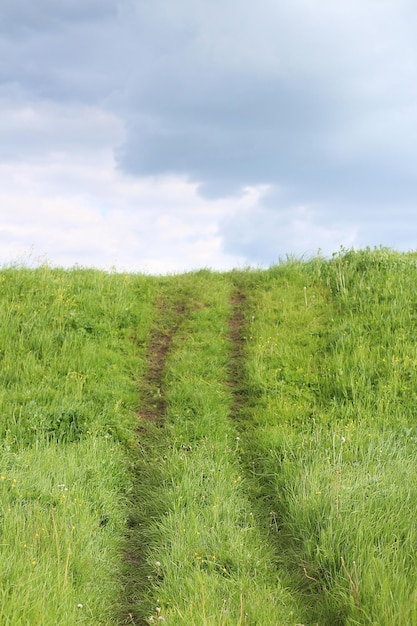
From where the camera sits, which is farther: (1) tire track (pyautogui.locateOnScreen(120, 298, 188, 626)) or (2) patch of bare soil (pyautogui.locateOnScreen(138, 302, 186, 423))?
(2) patch of bare soil (pyautogui.locateOnScreen(138, 302, 186, 423))

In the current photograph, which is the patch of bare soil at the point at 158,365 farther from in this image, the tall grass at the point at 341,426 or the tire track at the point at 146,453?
the tall grass at the point at 341,426

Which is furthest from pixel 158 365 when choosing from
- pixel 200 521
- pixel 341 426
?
pixel 200 521

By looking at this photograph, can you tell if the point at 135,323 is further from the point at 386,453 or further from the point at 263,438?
the point at 386,453

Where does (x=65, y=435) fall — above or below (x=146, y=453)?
above

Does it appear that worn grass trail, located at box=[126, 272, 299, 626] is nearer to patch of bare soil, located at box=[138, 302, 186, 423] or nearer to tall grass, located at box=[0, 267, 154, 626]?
patch of bare soil, located at box=[138, 302, 186, 423]

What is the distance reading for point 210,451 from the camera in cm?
770

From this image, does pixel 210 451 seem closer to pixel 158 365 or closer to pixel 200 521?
pixel 200 521

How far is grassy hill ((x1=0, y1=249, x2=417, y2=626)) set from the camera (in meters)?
5.02

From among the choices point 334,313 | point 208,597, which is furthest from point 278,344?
point 208,597

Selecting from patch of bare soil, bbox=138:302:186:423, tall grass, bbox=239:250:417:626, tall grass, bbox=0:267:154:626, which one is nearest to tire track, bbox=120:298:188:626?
patch of bare soil, bbox=138:302:186:423

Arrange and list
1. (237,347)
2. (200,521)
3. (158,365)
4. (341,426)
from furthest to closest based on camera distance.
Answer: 1. (237,347)
2. (158,365)
3. (341,426)
4. (200,521)

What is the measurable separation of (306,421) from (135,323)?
5.52m

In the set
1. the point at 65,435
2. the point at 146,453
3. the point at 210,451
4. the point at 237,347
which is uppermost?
the point at 237,347

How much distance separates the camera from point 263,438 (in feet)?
26.7
